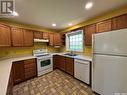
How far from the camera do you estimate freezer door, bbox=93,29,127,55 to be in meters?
1.45

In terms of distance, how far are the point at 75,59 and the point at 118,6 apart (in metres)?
2.09

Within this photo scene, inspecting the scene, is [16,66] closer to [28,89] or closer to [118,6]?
[28,89]

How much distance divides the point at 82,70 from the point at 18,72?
228 centimetres

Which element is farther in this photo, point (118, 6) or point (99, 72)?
point (118, 6)

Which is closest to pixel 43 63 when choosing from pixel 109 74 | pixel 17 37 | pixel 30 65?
pixel 30 65

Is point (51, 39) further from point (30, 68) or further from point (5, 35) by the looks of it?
point (5, 35)

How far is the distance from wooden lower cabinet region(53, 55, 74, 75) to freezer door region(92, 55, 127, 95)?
120 cm

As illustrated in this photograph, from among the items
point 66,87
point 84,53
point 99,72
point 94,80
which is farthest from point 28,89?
point 84,53

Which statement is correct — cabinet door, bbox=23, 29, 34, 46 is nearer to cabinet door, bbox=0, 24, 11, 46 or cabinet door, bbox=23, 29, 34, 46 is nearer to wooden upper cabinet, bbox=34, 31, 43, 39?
wooden upper cabinet, bbox=34, 31, 43, 39

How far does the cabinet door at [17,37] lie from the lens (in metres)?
2.77

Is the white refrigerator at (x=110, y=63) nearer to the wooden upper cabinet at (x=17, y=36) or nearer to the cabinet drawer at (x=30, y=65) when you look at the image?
the cabinet drawer at (x=30, y=65)

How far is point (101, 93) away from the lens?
74.3 inches

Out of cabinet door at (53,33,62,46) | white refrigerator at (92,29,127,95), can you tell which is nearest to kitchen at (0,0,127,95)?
white refrigerator at (92,29,127,95)

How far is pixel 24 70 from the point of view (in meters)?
2.81
